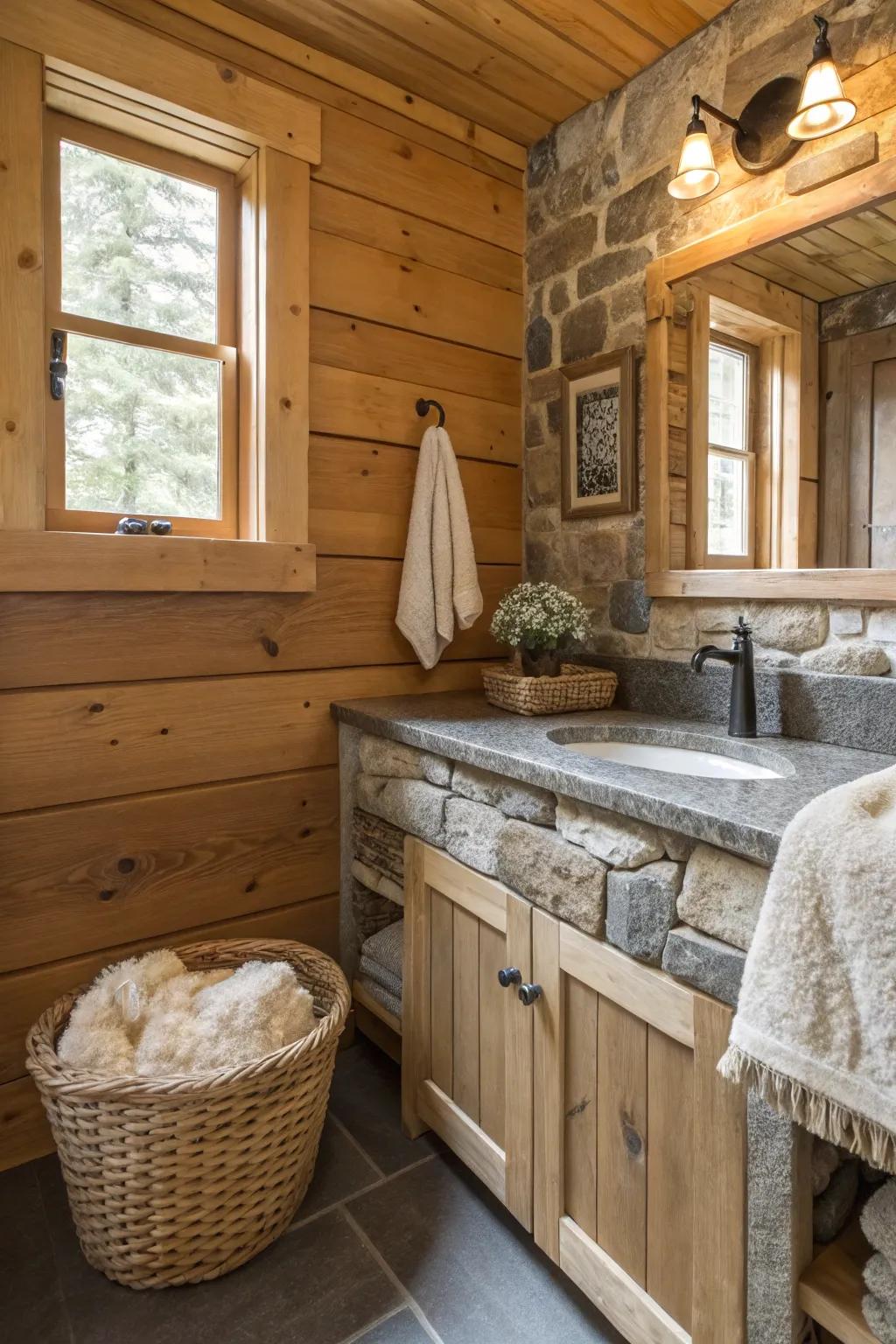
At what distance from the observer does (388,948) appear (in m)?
1.78

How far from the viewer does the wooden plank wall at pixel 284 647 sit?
150 cm

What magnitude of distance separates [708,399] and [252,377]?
1.01 metres

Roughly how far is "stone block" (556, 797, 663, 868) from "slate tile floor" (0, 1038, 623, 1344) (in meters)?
0.76

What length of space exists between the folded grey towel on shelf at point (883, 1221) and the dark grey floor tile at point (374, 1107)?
3.08 feet

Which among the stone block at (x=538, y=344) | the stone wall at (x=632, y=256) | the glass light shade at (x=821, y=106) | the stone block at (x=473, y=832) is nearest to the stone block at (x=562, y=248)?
the stone wall at (x=632, y=256)

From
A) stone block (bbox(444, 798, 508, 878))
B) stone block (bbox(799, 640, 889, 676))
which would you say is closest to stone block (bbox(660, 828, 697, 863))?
stone block (bbox(444, 798, 508, 878))

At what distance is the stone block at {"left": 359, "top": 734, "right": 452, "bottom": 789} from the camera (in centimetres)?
151

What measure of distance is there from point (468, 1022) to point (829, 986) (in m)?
0.80

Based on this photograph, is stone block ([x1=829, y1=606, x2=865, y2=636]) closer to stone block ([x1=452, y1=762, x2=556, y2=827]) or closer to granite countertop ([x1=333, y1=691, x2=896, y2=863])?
granite countertop ([x1=333, y1=691, x2=896, y2=863])

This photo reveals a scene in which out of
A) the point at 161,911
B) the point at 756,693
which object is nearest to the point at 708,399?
the point at 756,693

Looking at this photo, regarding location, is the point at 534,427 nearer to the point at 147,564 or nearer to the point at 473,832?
the point at 147,564

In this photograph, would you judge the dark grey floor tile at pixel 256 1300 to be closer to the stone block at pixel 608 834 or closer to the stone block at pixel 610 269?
the stone block at pixel 608 834

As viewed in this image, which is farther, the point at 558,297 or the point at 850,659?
the point at 558,297

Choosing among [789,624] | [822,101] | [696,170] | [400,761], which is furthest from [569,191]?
[400,761]
